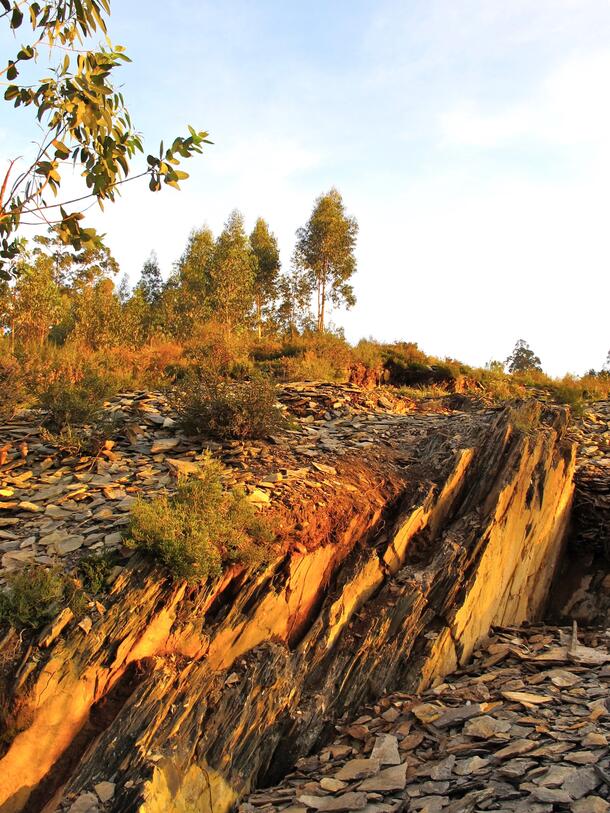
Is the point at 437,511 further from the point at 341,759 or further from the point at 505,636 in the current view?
the point at 341,759

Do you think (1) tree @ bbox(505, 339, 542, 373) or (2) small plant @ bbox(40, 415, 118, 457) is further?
(1) tree @ bbox(505, 339, 542, 373)

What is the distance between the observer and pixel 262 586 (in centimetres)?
643

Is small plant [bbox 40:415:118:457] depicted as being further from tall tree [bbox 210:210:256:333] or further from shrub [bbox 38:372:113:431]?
tall tree [bbox 210:210:256:333]

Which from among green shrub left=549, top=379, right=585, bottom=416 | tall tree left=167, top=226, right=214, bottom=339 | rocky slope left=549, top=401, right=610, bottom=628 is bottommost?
rocky slope left=549, top=401, right=610, bottom=628

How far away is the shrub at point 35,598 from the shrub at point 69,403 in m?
3.77

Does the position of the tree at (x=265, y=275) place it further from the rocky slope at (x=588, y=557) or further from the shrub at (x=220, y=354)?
the rocky slope at (x=588, y=557)

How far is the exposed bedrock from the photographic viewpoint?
498cm

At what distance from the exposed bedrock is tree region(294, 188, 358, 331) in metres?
31.7

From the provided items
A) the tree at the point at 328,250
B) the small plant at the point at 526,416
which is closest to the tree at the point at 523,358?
the tree at the point at 328,250

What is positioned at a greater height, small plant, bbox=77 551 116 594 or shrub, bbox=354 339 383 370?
shrub, bbox=354 339 383 370

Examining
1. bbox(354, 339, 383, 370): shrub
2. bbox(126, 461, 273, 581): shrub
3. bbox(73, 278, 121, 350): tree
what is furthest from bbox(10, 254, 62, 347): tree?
bbox(126, 461, 273, 581): shrub

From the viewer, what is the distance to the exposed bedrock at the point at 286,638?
4.98 m

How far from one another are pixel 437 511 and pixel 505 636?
1728mm

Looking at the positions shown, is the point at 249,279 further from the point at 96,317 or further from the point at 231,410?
the point at 231,410
